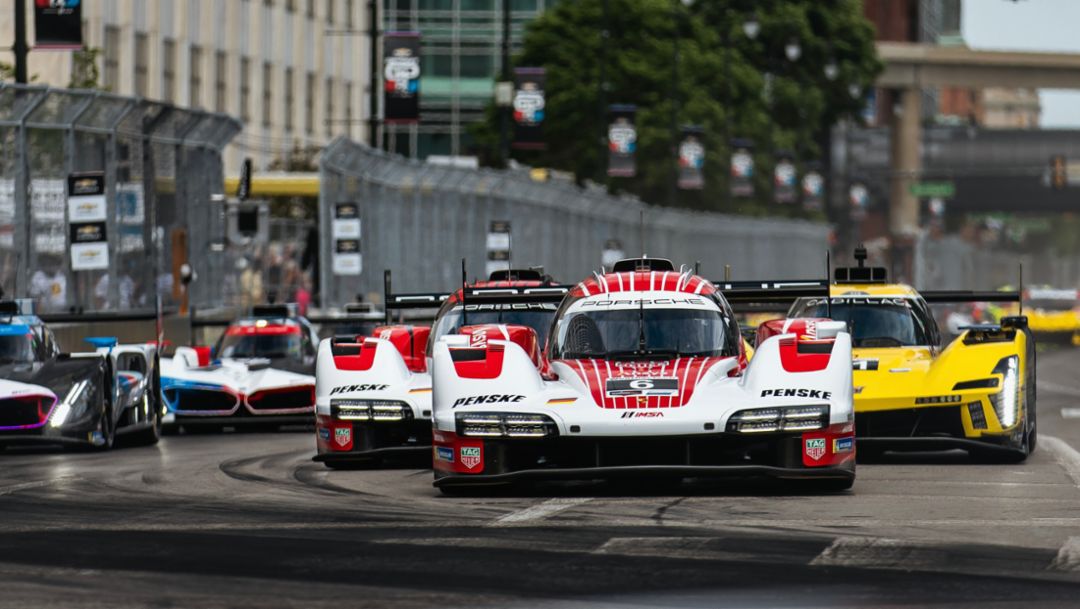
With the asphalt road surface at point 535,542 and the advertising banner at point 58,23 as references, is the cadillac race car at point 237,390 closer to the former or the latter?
the asphalt road surface at point 535,542

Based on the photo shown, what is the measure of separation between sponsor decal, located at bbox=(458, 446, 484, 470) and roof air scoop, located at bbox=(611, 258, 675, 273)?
2.54m

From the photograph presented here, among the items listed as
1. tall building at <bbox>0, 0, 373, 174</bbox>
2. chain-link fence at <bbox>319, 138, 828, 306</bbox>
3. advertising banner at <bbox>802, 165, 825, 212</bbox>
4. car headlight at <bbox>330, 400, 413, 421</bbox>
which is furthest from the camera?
advertising banner at <bbox>802, 165, 825, 212</bbox>

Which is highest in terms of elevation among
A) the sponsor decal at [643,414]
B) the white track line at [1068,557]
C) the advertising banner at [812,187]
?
the advertising banner at [812,187]

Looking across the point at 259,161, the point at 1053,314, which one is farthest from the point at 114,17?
the point at 1053,314

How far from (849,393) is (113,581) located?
5388 mm

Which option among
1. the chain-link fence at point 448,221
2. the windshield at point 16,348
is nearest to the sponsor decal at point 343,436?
the windshield at point 16,348

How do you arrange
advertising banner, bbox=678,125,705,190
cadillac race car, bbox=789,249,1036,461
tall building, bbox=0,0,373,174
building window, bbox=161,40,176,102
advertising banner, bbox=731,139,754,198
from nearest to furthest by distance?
cadillac race car, bbox=789,249,1036,461, tall building, bbox=0,0,373,174, building window, bbox=161,40,176,102, advertising banner, bbox=678,125,705,190, advertising banner, bbox=731,139,754,198

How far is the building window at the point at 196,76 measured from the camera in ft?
192

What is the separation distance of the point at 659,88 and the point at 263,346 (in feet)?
164

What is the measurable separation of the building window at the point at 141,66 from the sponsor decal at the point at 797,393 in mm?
42104

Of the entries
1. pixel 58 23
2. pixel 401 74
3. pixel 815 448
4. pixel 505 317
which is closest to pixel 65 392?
pixel 505 317

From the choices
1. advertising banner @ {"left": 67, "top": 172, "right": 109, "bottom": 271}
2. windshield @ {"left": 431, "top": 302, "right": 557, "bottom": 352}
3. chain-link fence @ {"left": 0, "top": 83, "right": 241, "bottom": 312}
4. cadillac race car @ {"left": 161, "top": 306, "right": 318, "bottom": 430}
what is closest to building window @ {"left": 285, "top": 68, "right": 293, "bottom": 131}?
chain-link fence @ {"left": 0, "top": 83, "right": 241, "bottom": 312}

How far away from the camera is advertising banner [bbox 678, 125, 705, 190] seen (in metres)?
65.4

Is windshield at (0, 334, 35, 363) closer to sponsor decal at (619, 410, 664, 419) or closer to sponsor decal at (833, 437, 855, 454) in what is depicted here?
sponsor decal at (619, 410, 664, 419)
